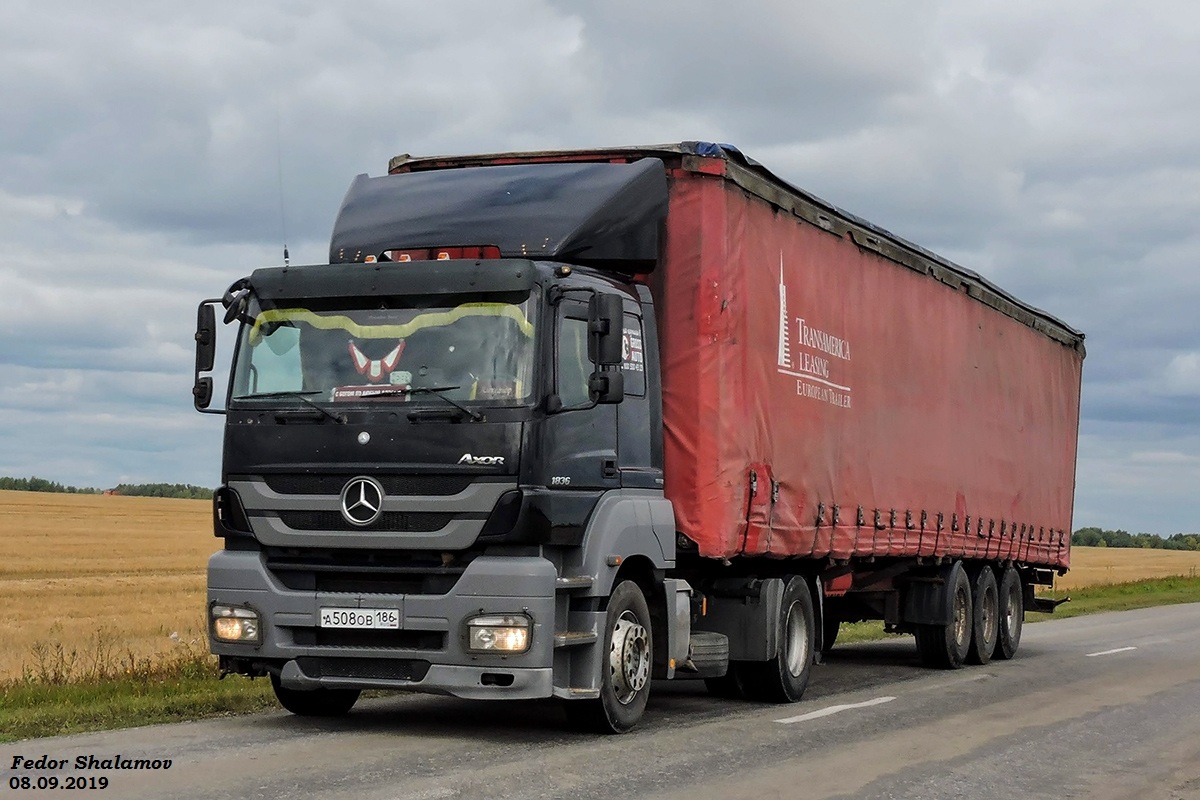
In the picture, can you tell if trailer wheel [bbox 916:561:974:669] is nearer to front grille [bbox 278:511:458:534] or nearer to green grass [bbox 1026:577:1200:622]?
front grille [bbox 278:511:458:534]

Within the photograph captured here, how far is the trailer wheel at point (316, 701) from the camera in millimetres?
10766

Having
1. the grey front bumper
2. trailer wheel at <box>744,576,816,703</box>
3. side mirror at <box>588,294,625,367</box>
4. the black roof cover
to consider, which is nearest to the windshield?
side mirror at <box>588,294,625,367</box>

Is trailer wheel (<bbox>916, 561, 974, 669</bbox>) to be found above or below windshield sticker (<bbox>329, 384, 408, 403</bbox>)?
below

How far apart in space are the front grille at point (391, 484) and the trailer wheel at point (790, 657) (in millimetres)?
4122

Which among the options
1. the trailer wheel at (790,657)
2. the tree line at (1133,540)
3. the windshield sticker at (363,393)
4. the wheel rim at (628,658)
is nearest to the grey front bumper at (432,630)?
the wheel rim at (628,658)

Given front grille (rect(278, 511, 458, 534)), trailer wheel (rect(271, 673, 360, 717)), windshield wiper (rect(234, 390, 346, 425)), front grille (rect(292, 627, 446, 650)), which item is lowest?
trailer wheel (rect(271, 673, 360, 717))

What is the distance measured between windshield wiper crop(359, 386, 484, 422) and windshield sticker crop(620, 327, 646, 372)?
141 centimetres

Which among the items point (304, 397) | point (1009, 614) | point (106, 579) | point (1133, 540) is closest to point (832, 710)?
point (304, 397)

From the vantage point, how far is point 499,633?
9500 millimetres

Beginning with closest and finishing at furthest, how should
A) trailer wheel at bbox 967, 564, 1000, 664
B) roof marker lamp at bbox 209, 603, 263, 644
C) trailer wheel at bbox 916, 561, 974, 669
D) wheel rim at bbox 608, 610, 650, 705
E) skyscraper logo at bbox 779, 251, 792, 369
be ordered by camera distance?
roof marker lamp at bbox 209, 603, 263, 644 → wheel rim at bbox 608, 610, 650, 705 → skyscraper logo at bbox 779, 251, 792, 369 → trailer wheel at bbox 916, 561, 974, 669 → trailer wheel at bbox 967, 564, 1000, 664

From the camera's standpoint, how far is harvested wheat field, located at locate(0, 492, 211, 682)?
18.8 metres

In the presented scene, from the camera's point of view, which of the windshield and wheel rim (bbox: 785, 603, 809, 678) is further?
wheel rim (bbox: 785, 603, 809, 678)

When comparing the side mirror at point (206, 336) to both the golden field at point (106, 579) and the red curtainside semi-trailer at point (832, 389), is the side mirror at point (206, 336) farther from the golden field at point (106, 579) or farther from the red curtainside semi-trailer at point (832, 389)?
the golden field at point (106, 579)

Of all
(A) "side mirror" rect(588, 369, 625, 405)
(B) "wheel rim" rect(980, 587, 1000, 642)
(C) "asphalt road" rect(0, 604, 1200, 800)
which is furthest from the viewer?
(B) "wheel rim" rect(980, 587, 1000, 642)
